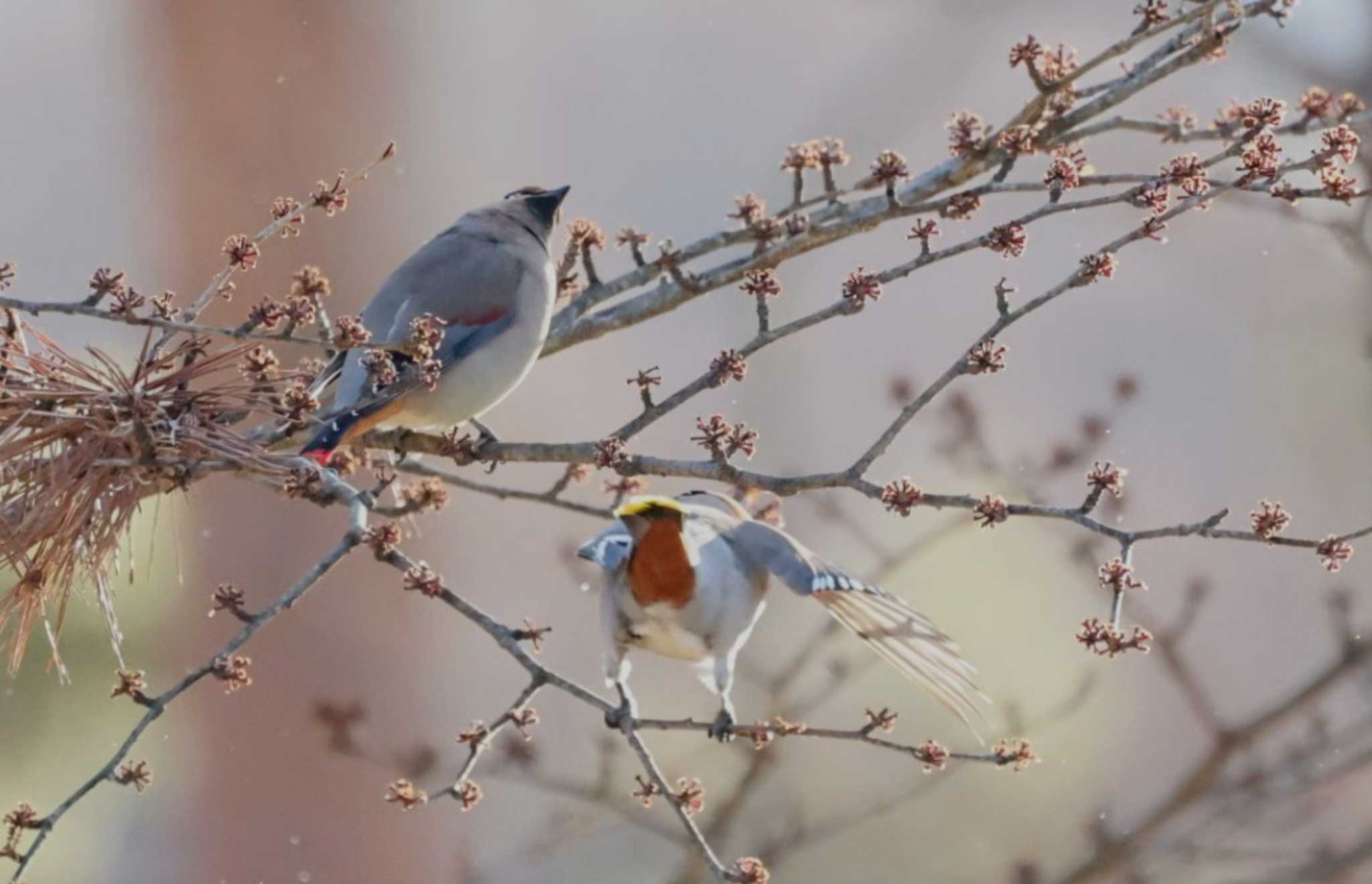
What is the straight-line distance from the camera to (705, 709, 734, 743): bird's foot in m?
1.13

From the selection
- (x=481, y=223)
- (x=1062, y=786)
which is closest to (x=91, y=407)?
(x=481, y=223)

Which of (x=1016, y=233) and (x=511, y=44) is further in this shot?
(x=511, y=44)

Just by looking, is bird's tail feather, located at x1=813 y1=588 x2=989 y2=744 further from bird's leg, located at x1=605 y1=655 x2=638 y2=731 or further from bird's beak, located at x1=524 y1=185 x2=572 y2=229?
bird's beak, located at x1=524 y1=185 x2=572 y2=229

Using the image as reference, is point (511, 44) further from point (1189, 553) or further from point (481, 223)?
point (481, 223)

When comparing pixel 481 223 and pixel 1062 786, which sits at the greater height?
pixel 1062 786

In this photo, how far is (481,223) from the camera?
5.69 feet

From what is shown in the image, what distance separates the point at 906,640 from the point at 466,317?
1.73 ft

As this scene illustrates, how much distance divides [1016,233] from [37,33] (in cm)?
285

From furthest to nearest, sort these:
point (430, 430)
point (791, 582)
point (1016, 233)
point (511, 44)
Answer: point (511, 44) → point (430, 430) → point (791, 582) → point (1016, 233)

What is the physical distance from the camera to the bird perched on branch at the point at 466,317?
145cm

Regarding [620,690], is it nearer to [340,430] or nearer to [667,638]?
[667,638]

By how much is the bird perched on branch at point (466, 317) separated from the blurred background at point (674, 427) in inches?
41.6

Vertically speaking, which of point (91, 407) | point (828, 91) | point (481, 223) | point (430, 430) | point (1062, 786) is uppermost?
point (828, 91)

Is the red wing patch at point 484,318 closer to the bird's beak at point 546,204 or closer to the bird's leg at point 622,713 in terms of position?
the bird's beak at point 546,204
